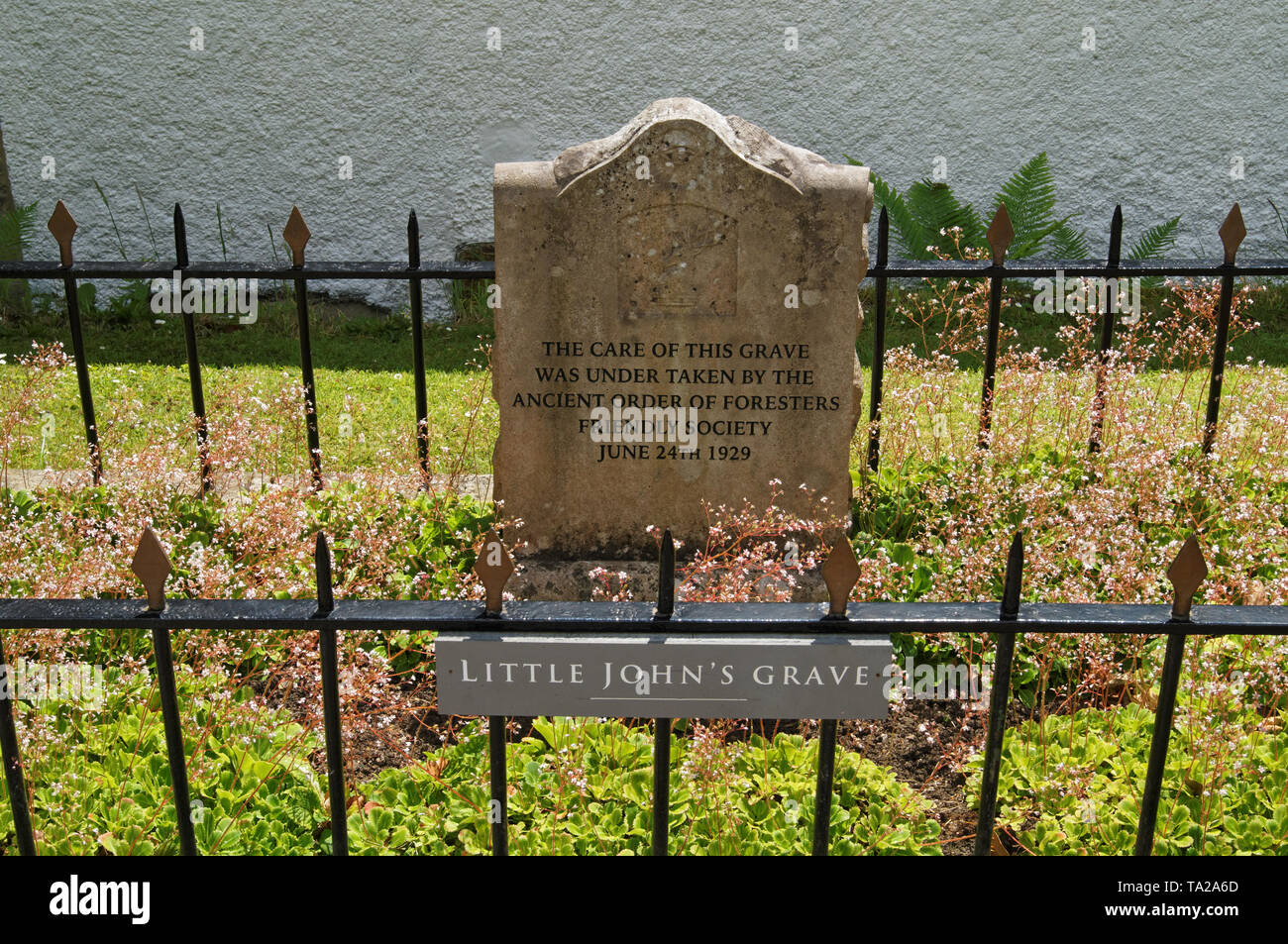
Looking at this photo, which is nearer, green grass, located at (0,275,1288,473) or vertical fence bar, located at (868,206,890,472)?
vertical fence bar, located at (868,206,890,472)

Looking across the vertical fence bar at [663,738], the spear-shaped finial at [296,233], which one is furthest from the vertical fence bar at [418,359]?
the vertical fence bar at [663,738]

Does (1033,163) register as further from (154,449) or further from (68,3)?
(68,3)

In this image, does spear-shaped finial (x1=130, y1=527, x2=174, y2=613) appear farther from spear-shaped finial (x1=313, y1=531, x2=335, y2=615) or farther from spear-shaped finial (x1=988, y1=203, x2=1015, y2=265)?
spear-shaped finial (x1=988, y1=203, x2=1015, y2=265)

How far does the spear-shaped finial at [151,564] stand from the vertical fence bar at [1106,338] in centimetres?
344

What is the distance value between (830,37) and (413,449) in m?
4.78

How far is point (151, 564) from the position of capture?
198 centimetres

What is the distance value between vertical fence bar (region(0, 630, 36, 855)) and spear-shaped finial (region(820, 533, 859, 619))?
149 centimetres

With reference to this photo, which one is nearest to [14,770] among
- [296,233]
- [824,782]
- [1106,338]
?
[824,782]

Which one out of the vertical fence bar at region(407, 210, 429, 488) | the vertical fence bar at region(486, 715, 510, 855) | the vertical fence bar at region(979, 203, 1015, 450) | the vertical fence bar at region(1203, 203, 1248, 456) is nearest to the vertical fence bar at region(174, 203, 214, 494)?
the vertical fence bar at region(407, 210, 429, 488)

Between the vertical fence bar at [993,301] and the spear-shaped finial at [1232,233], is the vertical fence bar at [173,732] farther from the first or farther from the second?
the spear-shaped finial at [1232,233]

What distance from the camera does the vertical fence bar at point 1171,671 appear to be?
1.94 metres

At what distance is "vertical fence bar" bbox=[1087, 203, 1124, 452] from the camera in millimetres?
4336

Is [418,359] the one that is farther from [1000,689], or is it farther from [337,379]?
[1000,689]
